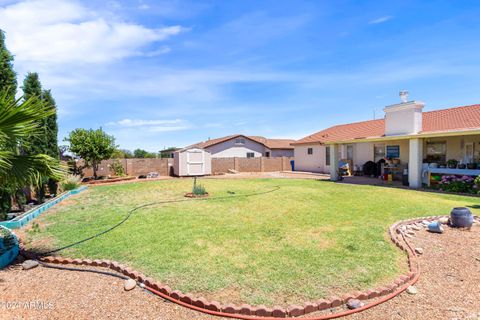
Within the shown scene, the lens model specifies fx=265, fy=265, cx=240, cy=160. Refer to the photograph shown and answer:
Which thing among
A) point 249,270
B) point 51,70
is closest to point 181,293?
point 249,270

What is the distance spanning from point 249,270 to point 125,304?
5.86 ft

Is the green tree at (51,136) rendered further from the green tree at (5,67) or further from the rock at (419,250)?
the rock at (419,250)

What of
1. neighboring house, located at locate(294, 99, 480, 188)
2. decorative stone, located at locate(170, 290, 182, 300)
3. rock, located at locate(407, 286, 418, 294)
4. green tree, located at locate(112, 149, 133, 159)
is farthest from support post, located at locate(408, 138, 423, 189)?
green tree, located at locate(112, 149, 133, 159)

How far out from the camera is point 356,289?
3559 millimetres

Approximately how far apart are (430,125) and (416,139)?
3453 millimetres

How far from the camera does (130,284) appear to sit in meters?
3.75

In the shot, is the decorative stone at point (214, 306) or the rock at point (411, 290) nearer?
the decorative stone at point (214, 306)

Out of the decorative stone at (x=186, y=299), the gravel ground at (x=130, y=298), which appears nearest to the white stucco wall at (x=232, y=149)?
the gravel ground at (x=130, y=298)

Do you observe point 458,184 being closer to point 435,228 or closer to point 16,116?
point 435,228

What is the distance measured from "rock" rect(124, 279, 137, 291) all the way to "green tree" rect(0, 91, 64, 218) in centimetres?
217

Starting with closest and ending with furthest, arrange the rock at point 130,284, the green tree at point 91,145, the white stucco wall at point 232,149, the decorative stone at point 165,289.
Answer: the decorative stone at point 165,289, the rock at point 130,284, the green tree at point 91,145, the white stucco wall at point 232,149

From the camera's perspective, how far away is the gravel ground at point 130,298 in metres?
3.12

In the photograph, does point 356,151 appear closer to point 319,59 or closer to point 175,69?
point 319,59

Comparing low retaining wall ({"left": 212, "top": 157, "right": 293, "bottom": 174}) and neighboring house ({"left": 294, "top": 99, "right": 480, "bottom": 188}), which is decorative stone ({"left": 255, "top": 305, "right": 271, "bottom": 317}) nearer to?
neighboring house ({"left": 294, "top": 99, "right": 480, "bottom": 188})
